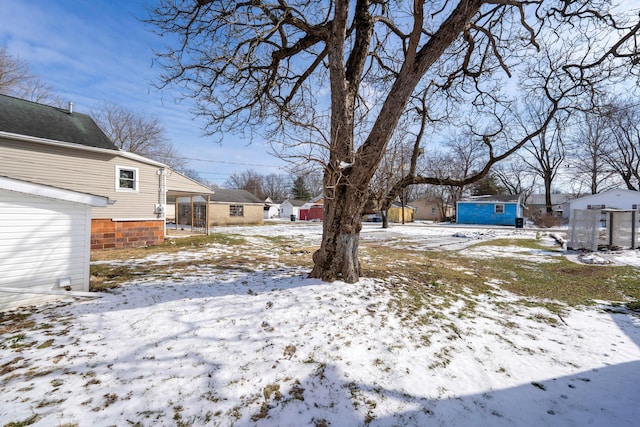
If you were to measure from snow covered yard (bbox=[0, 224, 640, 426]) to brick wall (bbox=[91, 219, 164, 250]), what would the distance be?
602 centimetres

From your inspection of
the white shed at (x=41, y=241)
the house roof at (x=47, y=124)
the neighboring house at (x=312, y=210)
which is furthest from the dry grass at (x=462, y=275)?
the neighboring house at (x=312, y=210)

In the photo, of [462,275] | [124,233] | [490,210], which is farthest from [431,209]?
[124,233]

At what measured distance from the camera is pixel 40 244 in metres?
4.09

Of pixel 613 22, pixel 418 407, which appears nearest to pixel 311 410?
pixel 418 407

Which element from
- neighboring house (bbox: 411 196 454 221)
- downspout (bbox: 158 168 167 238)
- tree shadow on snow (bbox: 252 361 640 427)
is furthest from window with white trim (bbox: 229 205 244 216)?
neighboring house (bbox: 411 196 454 221)

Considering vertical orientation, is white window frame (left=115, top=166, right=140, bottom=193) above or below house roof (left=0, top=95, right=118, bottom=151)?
below

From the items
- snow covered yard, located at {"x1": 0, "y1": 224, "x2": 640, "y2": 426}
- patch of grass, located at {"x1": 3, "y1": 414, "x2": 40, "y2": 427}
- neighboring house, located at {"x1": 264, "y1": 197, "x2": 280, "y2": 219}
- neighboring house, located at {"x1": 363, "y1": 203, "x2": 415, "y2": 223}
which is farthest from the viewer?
neighboring house, located at {"x1": 264, "y1": 197, "x2": 280, "y2": 219}

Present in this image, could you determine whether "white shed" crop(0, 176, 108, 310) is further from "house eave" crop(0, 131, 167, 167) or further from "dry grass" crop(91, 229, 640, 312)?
"house eave" crop(0, 131, 167, 167)

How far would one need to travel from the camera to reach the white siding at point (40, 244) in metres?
3.81

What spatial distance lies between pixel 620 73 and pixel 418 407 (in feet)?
26.5

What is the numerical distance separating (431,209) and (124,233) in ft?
135

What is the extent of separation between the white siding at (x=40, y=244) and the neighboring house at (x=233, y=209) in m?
18.5

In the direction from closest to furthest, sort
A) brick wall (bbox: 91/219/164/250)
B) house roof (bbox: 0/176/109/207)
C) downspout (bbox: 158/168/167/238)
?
house roof (bbox: 0/176/109/207)
brick wall (bbox: 91/219/164/250)
downspout (bbox: 158/168/167/238)

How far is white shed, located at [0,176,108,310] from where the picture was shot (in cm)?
380
